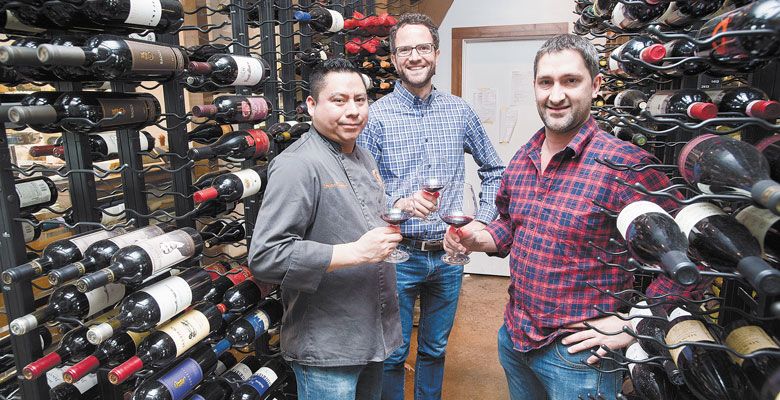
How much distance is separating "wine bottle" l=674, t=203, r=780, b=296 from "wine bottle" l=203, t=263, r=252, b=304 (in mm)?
1430

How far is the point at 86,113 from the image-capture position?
1.23 m

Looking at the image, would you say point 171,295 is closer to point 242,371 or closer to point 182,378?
point 182,378

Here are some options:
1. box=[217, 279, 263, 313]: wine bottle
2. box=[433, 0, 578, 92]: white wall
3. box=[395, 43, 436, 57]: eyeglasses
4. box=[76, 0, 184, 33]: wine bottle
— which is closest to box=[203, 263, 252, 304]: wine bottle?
box=[217, 279, 263, 313]: wine bottle

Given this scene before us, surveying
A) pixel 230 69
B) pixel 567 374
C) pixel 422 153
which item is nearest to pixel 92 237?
pixel 230 69

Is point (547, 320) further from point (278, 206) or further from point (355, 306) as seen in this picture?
point (278, 206)

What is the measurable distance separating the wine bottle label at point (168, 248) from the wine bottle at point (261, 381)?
0.58m

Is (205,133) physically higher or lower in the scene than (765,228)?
higher

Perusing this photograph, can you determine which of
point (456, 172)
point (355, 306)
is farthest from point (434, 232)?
point (355, 306)

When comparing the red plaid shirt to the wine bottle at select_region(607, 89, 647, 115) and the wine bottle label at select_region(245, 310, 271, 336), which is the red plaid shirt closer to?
the wine bottle at select_region(607, 89, 647, 115)

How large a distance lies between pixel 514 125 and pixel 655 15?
119 inches

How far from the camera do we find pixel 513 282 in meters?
1.50

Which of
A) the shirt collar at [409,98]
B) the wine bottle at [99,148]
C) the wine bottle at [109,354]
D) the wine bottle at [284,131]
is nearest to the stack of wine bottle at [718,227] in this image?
the shirt collar at [409,98]

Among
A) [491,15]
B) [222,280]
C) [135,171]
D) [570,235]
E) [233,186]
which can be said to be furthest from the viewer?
[491,15]

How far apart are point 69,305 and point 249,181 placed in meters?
0.68
